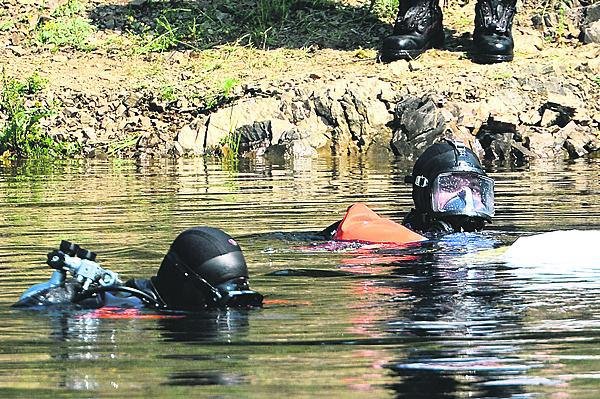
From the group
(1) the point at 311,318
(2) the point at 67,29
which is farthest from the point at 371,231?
(2) the point at 67,29

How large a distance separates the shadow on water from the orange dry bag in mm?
10130

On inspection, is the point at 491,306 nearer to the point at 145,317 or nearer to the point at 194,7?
the point at 145,317

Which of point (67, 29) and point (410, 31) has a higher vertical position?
point (67, 29)

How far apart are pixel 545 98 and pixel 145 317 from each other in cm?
1192

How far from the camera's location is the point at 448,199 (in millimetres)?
9484

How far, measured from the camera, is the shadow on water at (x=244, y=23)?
1952 cm

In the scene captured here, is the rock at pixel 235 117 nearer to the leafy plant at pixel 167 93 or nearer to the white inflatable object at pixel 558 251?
the leafy plant at pixel 167 93

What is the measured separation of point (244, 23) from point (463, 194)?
36.9 ft

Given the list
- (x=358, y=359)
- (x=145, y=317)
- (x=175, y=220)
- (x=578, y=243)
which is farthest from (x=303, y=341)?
(x=175, y=220)

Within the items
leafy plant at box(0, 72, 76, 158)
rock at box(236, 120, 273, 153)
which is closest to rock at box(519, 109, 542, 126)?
rock at box(236, 120, 273, 153)

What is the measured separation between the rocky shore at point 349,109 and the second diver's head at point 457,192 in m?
6.80

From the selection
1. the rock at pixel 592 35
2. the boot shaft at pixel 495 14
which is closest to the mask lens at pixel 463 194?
the boot shaft at pixel 495 14

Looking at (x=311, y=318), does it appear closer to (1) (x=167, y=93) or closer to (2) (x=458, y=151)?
(2) (x=458, y=151)

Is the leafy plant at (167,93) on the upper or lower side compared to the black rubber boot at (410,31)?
lower
